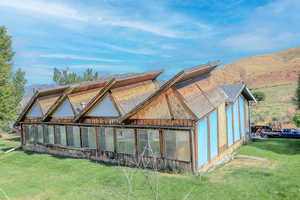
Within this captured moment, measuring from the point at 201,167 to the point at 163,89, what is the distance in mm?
4663

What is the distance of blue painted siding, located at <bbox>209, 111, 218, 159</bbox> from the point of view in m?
13.1

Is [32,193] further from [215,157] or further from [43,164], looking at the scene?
[215,157]

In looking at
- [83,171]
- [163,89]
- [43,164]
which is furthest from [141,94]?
[43,164]

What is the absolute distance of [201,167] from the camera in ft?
39.6

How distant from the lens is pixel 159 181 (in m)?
10.9

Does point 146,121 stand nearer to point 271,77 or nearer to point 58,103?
point 58,103

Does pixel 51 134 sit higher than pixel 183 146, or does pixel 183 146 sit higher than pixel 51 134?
pixel 183 146

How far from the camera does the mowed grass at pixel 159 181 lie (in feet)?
29.6

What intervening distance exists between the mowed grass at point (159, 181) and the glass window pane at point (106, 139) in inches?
52.5

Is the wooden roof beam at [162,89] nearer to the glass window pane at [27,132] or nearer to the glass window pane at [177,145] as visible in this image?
the glass window pane at [177,145]

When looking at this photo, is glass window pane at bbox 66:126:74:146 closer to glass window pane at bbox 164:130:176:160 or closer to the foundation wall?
the foundation wall

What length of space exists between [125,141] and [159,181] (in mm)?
4249

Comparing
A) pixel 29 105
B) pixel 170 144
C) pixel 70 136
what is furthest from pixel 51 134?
pixel 170 144

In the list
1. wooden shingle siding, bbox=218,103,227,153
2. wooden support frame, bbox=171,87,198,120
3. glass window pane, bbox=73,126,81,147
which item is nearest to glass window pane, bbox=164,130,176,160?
wooden support frame, bbox=171,87,198,120
